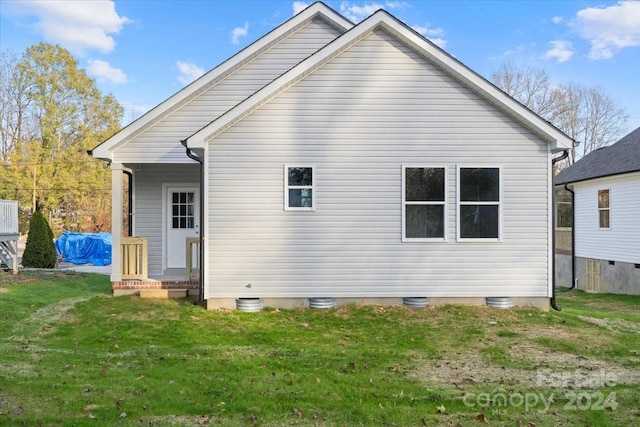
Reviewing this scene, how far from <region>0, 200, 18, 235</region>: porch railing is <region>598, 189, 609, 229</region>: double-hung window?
2135cm

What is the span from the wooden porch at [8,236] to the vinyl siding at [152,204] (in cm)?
653

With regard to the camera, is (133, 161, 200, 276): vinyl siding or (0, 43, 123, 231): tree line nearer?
(133, 161, 200, 276): vinyl siding

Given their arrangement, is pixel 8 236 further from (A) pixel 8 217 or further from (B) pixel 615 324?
(B) pixel 615 324

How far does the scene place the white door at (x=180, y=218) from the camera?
11.4 metres

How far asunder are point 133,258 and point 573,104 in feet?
112

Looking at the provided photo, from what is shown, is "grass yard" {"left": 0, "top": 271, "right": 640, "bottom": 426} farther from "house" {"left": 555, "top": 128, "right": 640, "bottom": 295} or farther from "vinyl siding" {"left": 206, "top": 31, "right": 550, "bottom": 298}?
"house" {"left": 555, "top": 128, "right": 640, "bottom": 295}

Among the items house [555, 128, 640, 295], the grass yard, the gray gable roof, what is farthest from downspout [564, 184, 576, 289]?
the grass yard

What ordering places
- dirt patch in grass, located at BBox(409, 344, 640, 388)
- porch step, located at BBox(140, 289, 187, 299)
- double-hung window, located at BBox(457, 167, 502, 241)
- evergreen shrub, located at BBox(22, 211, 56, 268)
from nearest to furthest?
dirt patch in grass, located at BBox(409, 344, 640, 388)
double-hung window, located at BBox(457, 167, 502, 241)
porch step, located at BBox(140, 289, 187, 299)
evergreen shrub, located at BBox(22, 211, 56, 268)

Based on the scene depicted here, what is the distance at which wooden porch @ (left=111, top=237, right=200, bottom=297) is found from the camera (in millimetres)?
9719

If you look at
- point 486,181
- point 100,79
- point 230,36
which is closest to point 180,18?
point 230,36

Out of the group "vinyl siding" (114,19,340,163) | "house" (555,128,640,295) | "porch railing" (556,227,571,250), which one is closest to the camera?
"vinyl siding" (114,19,340,163)

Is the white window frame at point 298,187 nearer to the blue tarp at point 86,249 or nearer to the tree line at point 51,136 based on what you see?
the blue tarp at point 86,249

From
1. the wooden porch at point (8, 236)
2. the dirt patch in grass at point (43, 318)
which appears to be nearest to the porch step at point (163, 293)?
the dirt patch in grass at point (43, 318)

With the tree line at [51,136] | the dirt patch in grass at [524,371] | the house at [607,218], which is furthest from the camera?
the tree line at [51,136]
